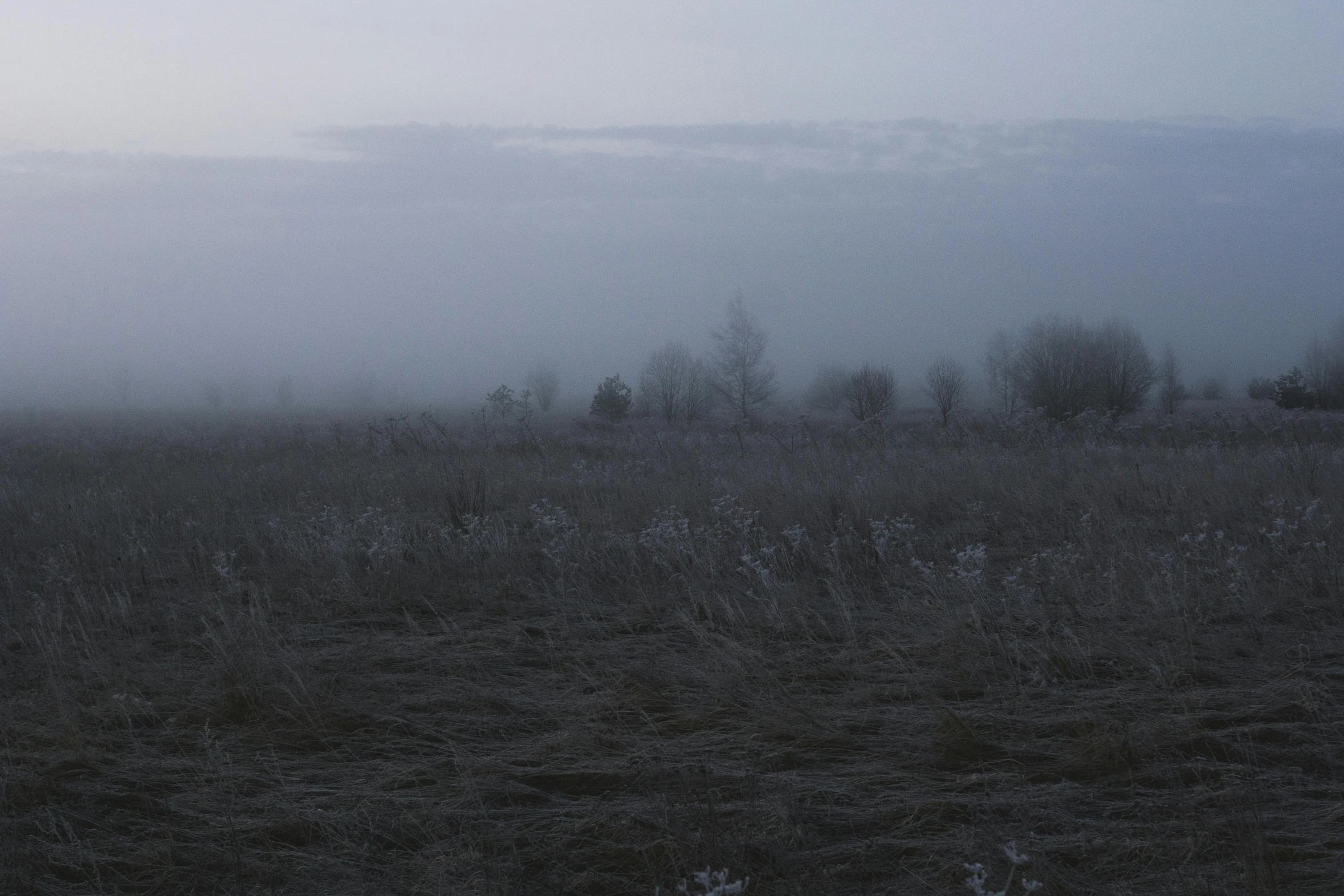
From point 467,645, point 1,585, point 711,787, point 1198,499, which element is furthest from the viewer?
point 1198,499

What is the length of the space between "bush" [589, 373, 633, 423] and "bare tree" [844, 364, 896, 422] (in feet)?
30.8

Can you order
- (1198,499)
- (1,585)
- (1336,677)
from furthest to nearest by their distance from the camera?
(1198,499) → (1,585) → (1336,677)

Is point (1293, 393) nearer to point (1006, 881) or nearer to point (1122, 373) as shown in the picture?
point (1122, 373)

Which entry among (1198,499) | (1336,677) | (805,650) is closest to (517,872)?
(805,650)

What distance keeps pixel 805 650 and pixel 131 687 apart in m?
3.45

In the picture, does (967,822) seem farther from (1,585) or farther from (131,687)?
(1,585)

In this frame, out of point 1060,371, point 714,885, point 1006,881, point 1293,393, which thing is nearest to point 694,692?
point 714,885

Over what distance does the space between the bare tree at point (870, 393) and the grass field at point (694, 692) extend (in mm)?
18140

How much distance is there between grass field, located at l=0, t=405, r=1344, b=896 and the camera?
8.78 feet

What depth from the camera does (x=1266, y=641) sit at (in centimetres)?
424

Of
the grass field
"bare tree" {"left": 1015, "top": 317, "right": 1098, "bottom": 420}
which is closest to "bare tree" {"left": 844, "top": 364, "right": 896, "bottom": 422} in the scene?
"bare tree" {"left": 1015, "top": 317, "right": 1098, "bottom": 420}

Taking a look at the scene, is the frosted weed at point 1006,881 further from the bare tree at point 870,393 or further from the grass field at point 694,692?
the bare tree at point 870,393

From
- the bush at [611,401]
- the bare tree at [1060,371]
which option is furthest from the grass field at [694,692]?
the bush at [611,401]

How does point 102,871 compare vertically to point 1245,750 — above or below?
below
